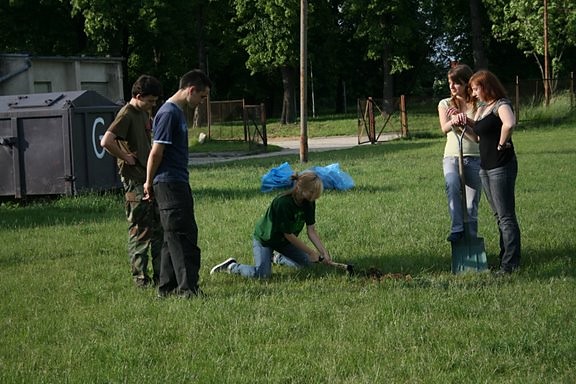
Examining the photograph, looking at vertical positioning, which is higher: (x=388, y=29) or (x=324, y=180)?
(x=388, y=29)

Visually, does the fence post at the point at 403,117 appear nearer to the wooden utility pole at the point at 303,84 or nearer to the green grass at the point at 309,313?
the wooden utility pole at the point at 303,84

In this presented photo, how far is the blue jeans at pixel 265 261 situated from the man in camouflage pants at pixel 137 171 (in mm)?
792

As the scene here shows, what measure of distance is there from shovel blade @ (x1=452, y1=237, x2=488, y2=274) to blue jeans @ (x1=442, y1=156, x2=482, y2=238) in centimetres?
28

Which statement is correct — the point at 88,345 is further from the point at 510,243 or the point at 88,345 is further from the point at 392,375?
the point at 510,243

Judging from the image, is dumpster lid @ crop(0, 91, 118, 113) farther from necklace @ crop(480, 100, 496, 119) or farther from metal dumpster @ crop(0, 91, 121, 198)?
necklace @ crop(480, 100, 496, 119)

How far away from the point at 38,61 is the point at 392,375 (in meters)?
27.7

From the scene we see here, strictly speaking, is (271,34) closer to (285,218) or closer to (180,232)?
(285,218)

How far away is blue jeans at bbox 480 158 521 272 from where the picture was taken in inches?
315

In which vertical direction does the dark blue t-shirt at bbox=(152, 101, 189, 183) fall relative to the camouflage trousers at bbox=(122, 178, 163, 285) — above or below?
above

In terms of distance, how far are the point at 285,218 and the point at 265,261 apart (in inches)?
17.4

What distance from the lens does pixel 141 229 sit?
26.7ft

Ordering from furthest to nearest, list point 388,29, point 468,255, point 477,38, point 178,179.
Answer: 1. point 388,29
2. point 477,38
3. point 468,255
4. point 178,179

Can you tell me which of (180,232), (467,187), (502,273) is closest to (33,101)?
(180,232)

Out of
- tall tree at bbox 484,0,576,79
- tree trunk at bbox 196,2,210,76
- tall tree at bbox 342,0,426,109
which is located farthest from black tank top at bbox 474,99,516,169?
tree trunk at bbox 196,2,210,76
